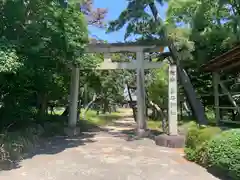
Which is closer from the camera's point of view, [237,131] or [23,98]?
[237,131]

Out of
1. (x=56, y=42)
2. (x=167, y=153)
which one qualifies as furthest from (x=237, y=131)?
(x=56, y=42)

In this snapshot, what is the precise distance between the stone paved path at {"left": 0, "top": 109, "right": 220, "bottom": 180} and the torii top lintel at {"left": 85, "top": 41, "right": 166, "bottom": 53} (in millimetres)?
4457

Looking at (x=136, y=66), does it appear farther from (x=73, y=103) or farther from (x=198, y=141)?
(x=198, y=141)

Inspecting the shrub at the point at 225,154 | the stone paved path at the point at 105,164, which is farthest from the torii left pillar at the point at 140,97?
the shrub at the point at 225,154

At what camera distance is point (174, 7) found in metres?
12.4

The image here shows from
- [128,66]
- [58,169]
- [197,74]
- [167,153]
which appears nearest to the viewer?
[58,169]

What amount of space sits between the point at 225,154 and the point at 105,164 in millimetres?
2707

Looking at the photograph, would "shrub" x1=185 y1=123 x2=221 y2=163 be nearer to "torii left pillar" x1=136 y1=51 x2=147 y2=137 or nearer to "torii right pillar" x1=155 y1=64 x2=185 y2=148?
"torii right pillar" x1=155 y1=64 x2=185 y2=148

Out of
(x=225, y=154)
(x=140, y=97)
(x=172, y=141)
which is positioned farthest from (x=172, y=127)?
(x=225, y=154)

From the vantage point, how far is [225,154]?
5.23 metres

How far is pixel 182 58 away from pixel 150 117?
382 inches

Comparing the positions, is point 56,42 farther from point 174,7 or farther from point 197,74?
point 197,74

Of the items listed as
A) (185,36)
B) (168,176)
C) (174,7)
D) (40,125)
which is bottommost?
(168,176)

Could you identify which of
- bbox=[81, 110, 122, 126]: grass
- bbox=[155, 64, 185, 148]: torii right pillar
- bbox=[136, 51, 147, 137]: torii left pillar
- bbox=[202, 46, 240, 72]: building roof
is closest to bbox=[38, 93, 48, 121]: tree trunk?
bbox=[136, 51, 147, 137]: torii left pillar
